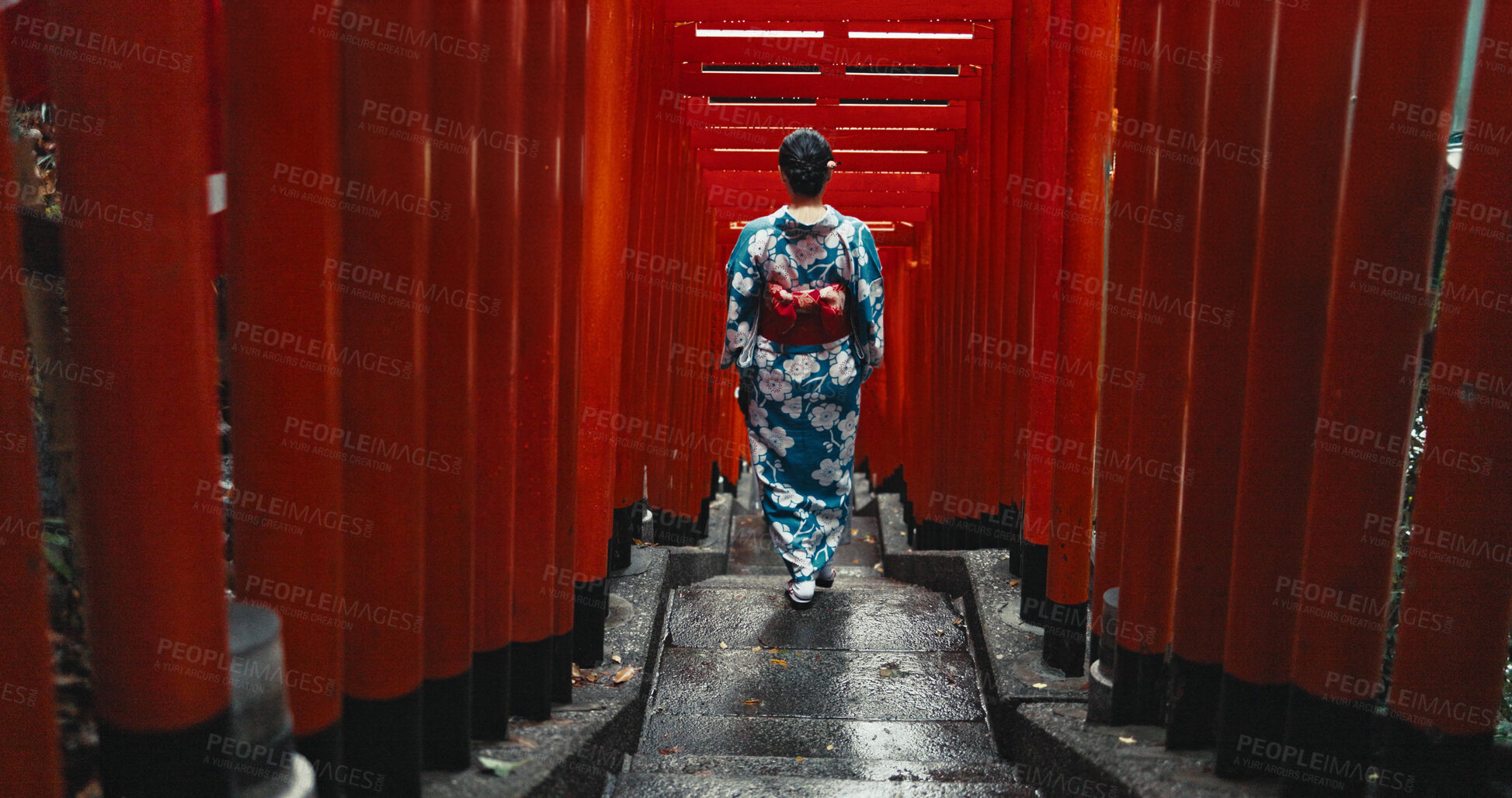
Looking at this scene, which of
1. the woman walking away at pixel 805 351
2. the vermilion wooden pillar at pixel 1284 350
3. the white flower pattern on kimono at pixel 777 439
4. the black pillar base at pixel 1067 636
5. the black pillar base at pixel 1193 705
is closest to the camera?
the vermilion wooden pillar at pixel 1284 350

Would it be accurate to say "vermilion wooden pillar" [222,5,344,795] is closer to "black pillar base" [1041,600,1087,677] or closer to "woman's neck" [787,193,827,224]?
"black pillar base" [1041,600,1087,677]

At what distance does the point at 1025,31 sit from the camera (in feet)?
14.8

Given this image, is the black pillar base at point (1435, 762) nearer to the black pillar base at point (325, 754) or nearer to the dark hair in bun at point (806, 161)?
the black pillar base at point (325, 754)

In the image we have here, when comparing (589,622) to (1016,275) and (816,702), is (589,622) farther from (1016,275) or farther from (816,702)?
(1016,275)

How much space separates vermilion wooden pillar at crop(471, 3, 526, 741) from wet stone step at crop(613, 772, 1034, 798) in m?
0.49

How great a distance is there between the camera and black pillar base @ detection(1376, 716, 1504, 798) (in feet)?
5.77

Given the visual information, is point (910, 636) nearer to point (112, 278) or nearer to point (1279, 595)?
point (1279, 595)

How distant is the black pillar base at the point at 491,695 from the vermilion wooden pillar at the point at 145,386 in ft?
2.94

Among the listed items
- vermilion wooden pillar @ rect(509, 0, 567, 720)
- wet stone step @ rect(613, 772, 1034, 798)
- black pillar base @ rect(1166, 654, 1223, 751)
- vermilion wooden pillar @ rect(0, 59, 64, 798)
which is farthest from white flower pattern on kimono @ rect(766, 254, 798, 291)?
vermilion wooden pillar @ rect(0, 59, 64, 798)

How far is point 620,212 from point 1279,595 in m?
2.47

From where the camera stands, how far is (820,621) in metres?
4.38

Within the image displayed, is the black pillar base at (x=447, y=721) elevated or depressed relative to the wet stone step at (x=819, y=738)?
elevated

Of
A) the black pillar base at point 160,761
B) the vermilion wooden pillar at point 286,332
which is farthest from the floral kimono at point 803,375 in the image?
the black pillar base at point 160,761

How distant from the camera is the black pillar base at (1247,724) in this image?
2.03 metres
